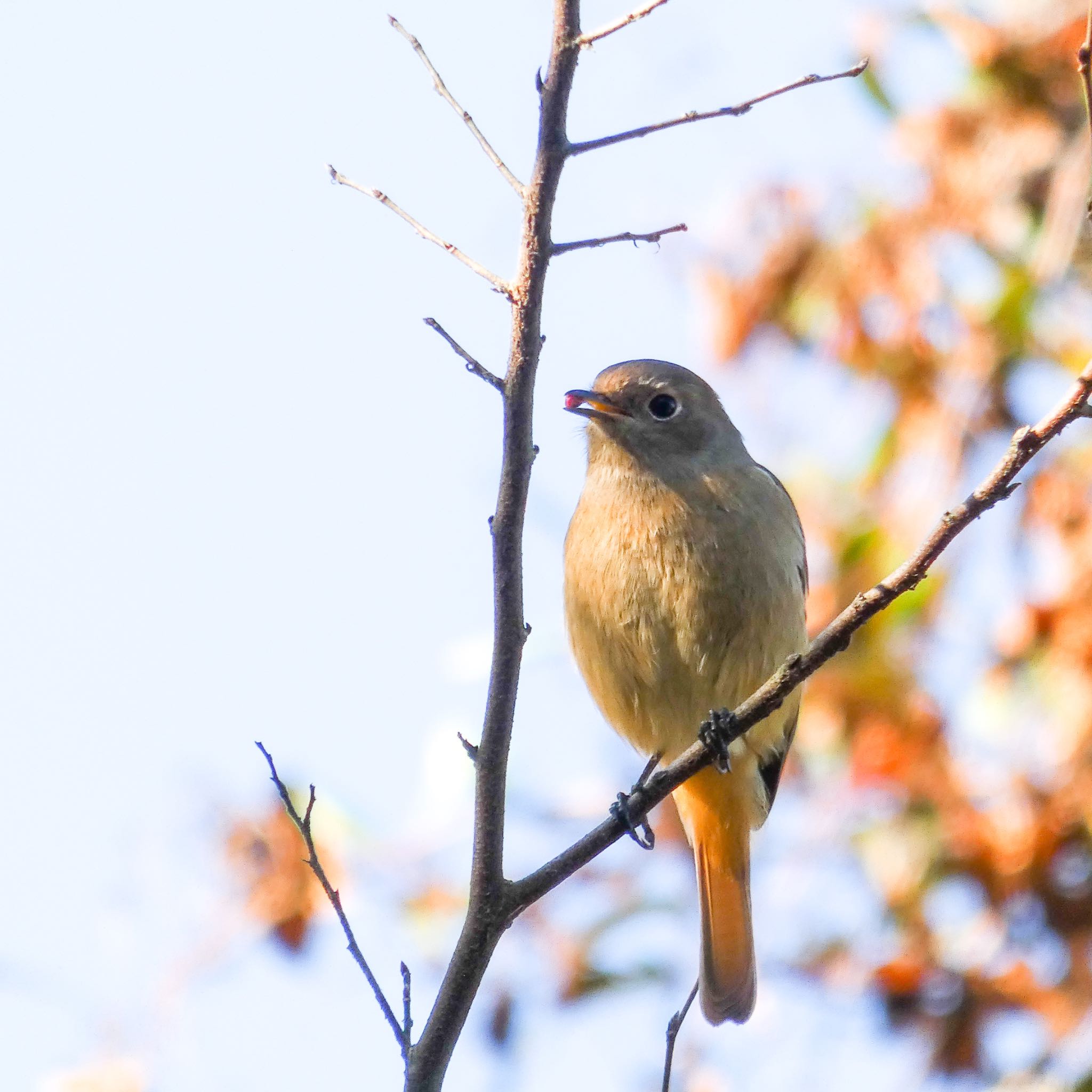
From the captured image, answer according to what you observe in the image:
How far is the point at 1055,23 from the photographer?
6512 millimetres

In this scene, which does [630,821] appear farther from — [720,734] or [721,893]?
[721,893]

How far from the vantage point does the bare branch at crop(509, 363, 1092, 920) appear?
2914 mm

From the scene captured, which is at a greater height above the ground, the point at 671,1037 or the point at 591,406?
the point at 591,406

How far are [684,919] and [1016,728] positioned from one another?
159 centimetres

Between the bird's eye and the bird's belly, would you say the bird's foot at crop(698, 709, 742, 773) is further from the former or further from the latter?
the bird's eye

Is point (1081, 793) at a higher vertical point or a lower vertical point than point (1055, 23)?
lower

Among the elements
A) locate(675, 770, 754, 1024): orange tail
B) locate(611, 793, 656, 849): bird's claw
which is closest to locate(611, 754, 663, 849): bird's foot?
locate(611, 793, 656, 849): bird's claw

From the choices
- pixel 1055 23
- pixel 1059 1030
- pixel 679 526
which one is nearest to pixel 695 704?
pixel 679 526

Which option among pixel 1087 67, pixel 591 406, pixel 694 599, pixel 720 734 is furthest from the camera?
pixel 591 406

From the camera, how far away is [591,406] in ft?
17.1

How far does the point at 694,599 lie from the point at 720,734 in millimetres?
806

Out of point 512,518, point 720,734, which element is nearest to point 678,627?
point 720,734

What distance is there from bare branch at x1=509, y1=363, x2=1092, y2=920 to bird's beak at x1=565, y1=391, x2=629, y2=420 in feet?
5.48

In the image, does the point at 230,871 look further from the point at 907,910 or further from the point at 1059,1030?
the point at 1059,1030
